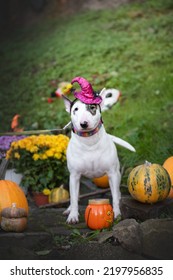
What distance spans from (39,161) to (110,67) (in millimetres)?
2818

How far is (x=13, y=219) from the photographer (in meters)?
3.34

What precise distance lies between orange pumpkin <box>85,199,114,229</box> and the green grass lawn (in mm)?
1369

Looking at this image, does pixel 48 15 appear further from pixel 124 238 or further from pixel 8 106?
pixel 124 238

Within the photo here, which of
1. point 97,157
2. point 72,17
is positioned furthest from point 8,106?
point 97,157

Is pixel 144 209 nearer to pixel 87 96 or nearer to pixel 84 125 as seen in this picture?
pixel 84 125

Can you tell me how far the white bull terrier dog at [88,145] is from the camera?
11.1 feet

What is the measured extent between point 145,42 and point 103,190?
3.48 meters

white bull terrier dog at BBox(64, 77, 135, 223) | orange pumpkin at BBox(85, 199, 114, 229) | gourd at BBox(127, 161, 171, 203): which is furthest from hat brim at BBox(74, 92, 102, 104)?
orange pumpkin at BBox(85, 199, 114, 229)

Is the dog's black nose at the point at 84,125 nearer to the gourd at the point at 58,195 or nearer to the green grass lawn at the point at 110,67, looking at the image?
the gourd at the point at 58,195

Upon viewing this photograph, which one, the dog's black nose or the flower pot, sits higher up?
the dog's black nose

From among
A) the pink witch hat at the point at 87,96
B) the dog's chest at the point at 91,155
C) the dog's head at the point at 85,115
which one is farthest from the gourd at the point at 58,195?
the pink witch hat at the point at 87,96

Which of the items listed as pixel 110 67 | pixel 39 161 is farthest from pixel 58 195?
pixel 110 67

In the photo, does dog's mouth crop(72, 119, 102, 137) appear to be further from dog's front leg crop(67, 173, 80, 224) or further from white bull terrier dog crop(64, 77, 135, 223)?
dog's front leg crop(67, 173, 80, 224)

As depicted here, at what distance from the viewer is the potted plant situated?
4465 mm
